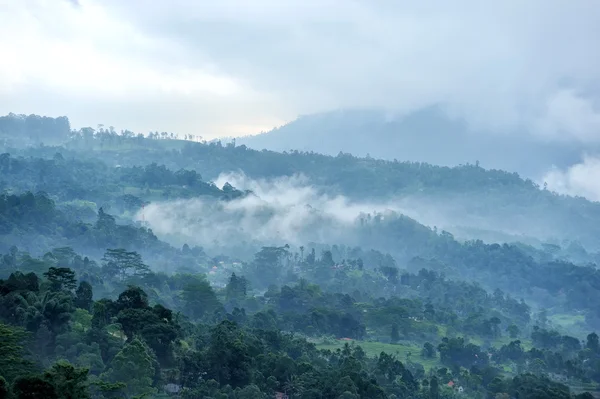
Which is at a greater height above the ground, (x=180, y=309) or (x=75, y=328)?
(x=75, y=328)

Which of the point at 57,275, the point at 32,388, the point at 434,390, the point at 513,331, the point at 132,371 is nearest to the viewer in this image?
the point at 32,388

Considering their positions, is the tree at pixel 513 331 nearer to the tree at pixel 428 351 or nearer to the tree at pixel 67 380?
the tree at pixel 428 351

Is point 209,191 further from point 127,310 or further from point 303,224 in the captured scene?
point 127,310

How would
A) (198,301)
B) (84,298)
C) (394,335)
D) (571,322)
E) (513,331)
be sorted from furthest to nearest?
(571,322), (513,331), (394,335), (198,301), (84,298)

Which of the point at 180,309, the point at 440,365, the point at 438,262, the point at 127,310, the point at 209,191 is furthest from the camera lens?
the point at 209,191

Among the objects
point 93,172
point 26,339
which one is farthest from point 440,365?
point 93,172

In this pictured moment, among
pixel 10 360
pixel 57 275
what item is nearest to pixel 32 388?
pixel 10 360

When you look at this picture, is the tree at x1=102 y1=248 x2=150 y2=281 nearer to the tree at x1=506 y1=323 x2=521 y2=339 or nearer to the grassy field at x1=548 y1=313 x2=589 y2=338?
the tree at x1=506 y1=323 x2=521 y2=339

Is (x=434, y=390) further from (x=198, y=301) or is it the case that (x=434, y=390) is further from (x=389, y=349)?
(x=198, y=301)

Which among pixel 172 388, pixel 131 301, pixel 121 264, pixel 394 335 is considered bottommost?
pixel 394 335

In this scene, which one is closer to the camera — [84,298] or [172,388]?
[172,388]
